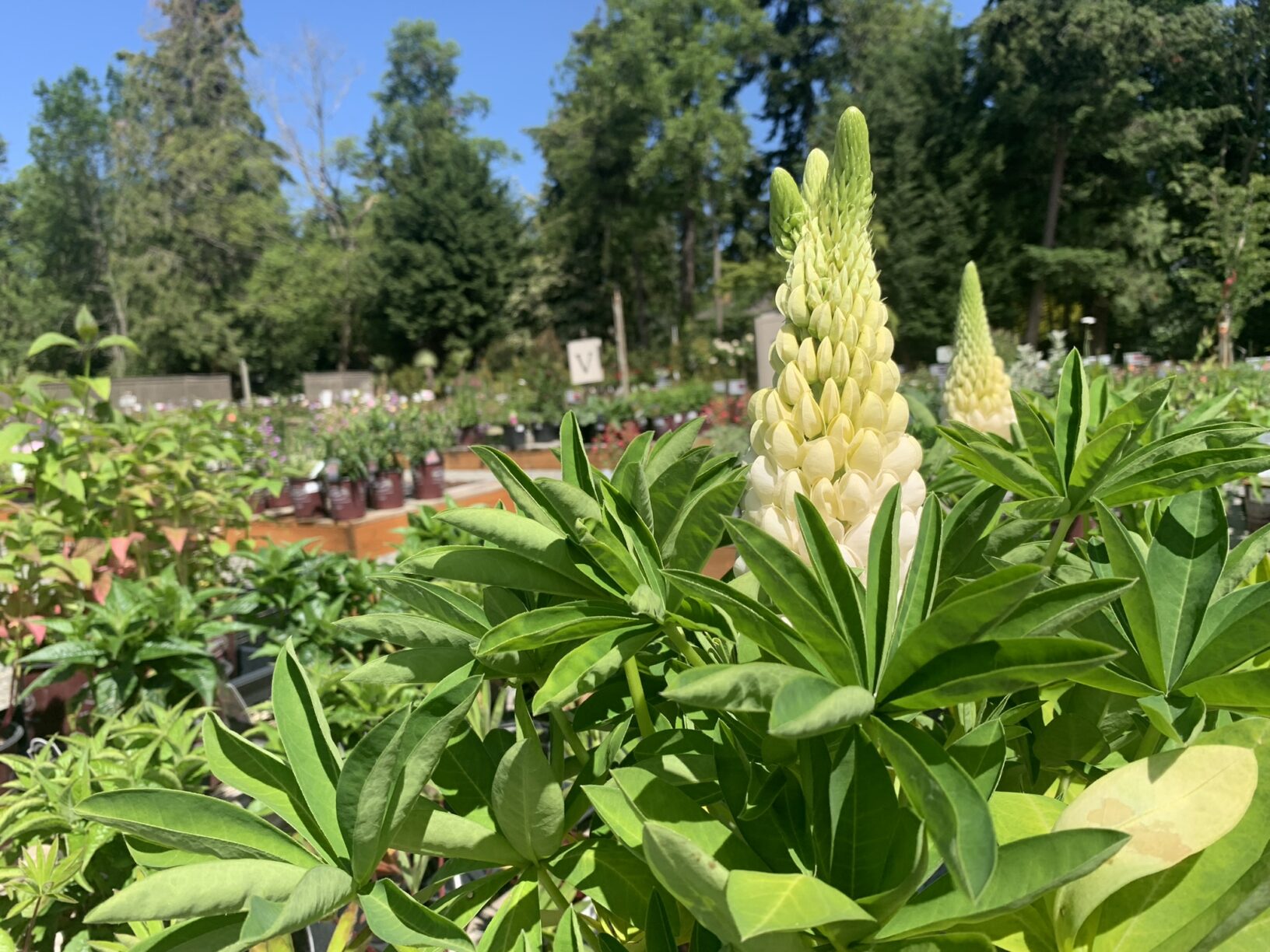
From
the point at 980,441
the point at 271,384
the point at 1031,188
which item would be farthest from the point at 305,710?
the point at 271,384

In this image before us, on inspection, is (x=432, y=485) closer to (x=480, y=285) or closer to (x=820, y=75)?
(x=480, y=285)

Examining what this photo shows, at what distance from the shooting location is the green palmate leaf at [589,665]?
52cm

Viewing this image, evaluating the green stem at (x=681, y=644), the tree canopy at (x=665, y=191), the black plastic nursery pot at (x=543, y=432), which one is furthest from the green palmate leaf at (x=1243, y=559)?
the tree canopy at (x=665, y=191)

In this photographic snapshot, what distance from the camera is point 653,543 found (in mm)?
620

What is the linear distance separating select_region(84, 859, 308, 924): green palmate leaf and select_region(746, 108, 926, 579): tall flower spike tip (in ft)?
1.58

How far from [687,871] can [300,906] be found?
0.24 m

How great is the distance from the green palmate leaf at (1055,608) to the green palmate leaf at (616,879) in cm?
35

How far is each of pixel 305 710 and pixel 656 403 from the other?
43.0ft

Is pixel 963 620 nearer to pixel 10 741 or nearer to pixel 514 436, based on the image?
pixel 10 741

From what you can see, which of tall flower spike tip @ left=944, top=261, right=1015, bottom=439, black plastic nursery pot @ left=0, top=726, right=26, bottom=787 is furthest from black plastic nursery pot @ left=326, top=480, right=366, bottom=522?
tall flower spike tip @ left=944, top=261, right=1015, bottom=439

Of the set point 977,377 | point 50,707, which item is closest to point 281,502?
point 50,707

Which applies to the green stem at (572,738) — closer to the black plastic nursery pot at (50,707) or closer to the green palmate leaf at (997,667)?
the green palmate leaf at (997,667)

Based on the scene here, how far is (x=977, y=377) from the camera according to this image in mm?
1838

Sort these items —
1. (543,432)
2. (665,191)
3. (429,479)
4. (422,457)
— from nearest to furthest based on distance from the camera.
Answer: (429,479) < (422,457) < (543,432) < (665,191)
